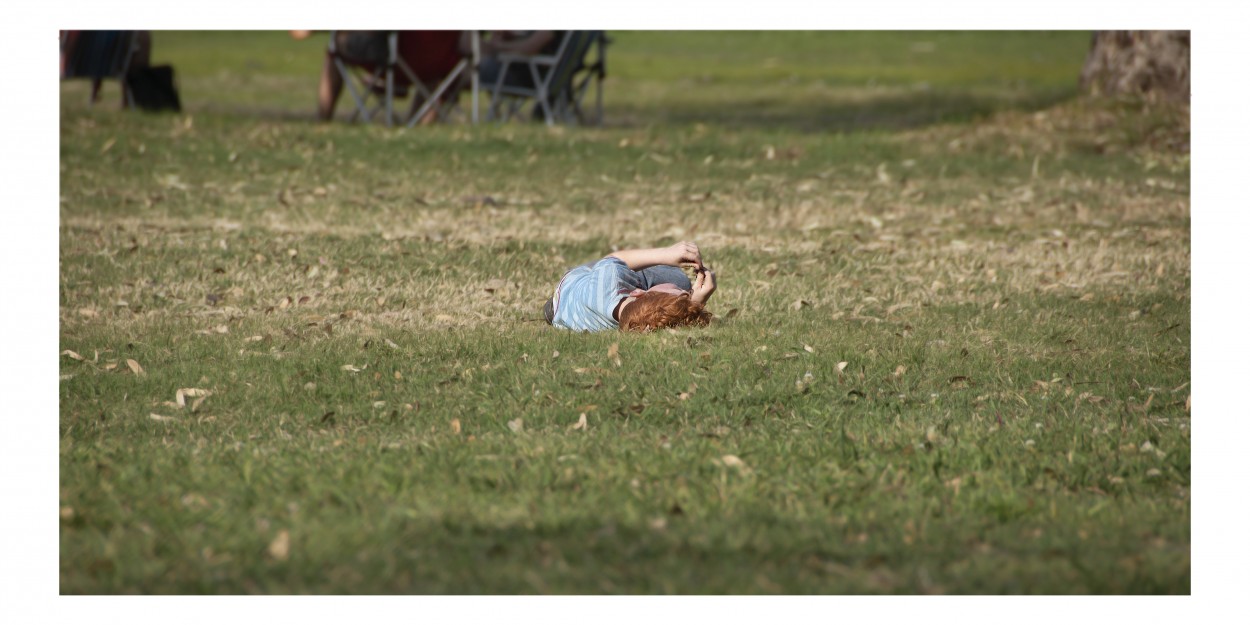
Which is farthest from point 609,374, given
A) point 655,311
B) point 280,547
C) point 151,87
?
point 151,87

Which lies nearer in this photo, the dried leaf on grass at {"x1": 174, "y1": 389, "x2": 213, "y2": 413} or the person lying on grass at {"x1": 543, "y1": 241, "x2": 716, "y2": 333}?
the dried leaf on grass at {"x1": 174, "y1": 389, "x2": 213, "y2": 413}

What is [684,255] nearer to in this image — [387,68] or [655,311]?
[655,311]

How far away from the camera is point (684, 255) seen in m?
6.46

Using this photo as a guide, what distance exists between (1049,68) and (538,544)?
23.9 m

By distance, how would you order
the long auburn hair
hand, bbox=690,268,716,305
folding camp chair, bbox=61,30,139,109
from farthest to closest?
folding camp chair, bbox=61,30,139,109, hand, bbox=690,268,716,305, the long auburn hair

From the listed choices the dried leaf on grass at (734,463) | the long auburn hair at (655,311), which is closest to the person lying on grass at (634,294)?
the long auburn hair at (655,311)

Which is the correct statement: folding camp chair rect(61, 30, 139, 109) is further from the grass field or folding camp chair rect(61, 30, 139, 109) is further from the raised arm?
the raised arm

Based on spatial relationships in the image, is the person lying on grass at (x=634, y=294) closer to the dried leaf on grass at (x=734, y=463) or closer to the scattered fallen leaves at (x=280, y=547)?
the dried leaf on grass at (x=734, y=463)

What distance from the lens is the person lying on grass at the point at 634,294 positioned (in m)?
6.23

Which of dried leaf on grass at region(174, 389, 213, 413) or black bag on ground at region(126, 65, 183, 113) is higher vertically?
black bag on ground at region(126, 65, 183, 113)

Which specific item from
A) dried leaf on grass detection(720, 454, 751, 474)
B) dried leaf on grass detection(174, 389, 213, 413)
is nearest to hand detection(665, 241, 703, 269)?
dried leaf on grass detection(720, 454, 751, 474)

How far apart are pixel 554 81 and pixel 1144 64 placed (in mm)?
6708

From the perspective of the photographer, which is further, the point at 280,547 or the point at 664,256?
the point at 664,256

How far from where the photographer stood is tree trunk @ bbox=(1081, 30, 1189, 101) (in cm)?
1444
